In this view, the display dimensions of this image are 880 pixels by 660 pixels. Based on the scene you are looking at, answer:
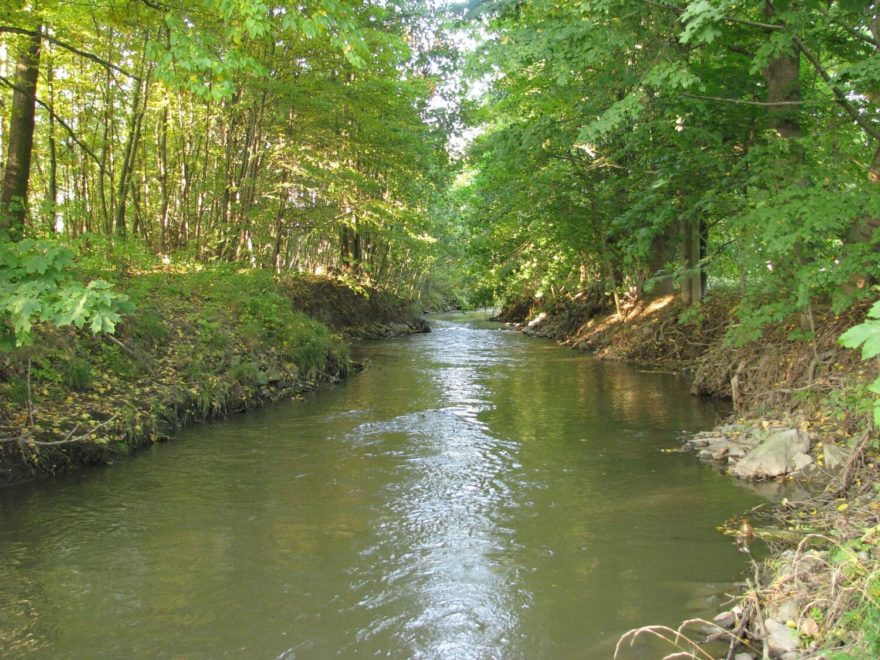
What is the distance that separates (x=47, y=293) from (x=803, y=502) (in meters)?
6.56

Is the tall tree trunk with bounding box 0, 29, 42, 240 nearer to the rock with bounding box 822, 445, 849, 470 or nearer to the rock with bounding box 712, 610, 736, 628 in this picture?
the rock with bounding box 712, 610, 736, 628

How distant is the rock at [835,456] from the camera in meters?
6.29

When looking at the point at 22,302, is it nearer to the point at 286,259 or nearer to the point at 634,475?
the point at 634,475

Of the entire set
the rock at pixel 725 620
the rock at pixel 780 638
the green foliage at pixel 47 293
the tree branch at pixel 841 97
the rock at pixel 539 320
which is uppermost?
the tree branch at pixel 841 97

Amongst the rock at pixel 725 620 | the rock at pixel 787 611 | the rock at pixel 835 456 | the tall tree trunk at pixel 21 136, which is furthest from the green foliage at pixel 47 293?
the rock at pixel 835 456

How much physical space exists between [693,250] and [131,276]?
13.5m

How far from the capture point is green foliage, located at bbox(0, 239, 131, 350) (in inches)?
170

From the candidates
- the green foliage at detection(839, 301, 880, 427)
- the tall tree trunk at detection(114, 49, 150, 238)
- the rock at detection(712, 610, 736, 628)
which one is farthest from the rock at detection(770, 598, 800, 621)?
the tall tree trunk at detection(114, 49, 150, 238)

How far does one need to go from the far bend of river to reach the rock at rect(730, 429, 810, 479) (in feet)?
1.18

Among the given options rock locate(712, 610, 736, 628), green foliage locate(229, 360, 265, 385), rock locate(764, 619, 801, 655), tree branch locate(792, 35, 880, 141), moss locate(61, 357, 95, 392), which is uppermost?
tree branch locate(792, 35, 880, 141)

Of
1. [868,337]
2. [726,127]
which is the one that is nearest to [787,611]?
[868,337]

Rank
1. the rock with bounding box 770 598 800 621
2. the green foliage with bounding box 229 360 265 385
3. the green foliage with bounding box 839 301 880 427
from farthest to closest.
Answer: the green foliage with bounding box 229 360 265 385 → the rock with bounding box 770 598 800 621 → the green foliage with bounding box 839 301 880 427

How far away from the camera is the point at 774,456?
702 cm

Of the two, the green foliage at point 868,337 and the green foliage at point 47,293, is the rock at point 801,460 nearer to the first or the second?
the green foliage at point 868,337
